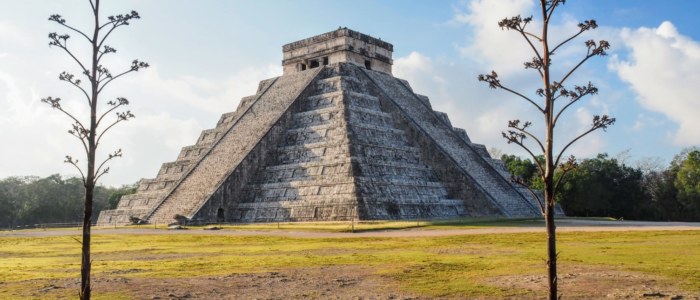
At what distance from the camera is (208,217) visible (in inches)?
1412

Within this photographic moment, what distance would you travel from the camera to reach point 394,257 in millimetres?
16328

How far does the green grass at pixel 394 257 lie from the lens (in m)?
12.9

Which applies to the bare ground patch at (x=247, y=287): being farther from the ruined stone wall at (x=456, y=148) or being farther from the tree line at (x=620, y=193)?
the tree line at (x=620, y=193)

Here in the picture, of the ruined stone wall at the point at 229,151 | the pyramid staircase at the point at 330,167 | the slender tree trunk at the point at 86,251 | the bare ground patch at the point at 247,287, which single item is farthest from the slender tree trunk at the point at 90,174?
the ruined stone wall at the point at 229,151

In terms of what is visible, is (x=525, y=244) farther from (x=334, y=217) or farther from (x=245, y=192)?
(x=245, y=192)

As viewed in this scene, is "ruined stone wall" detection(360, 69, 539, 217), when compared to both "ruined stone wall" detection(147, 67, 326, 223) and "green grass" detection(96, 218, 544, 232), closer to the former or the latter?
"green grass" detection(96, 218, 544, 232)

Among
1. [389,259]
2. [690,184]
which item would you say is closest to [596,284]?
[389,259]

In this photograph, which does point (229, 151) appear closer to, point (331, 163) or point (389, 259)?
point (331, 163)

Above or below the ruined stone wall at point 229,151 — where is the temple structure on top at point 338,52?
above

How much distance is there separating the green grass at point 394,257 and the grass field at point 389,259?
2cm

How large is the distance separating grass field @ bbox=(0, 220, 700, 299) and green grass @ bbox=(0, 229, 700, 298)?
2 centimetres

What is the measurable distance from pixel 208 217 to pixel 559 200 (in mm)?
32902

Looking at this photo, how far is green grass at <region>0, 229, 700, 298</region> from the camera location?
12.9 metres

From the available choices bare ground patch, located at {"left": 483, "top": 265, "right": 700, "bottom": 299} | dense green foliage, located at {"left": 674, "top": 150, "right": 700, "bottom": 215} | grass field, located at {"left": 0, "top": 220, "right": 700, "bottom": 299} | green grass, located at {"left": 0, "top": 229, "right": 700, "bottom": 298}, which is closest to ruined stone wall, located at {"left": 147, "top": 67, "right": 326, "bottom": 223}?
green grass, located at {"left": 0, "top": 229, "right": 700, "bottom": 298}
